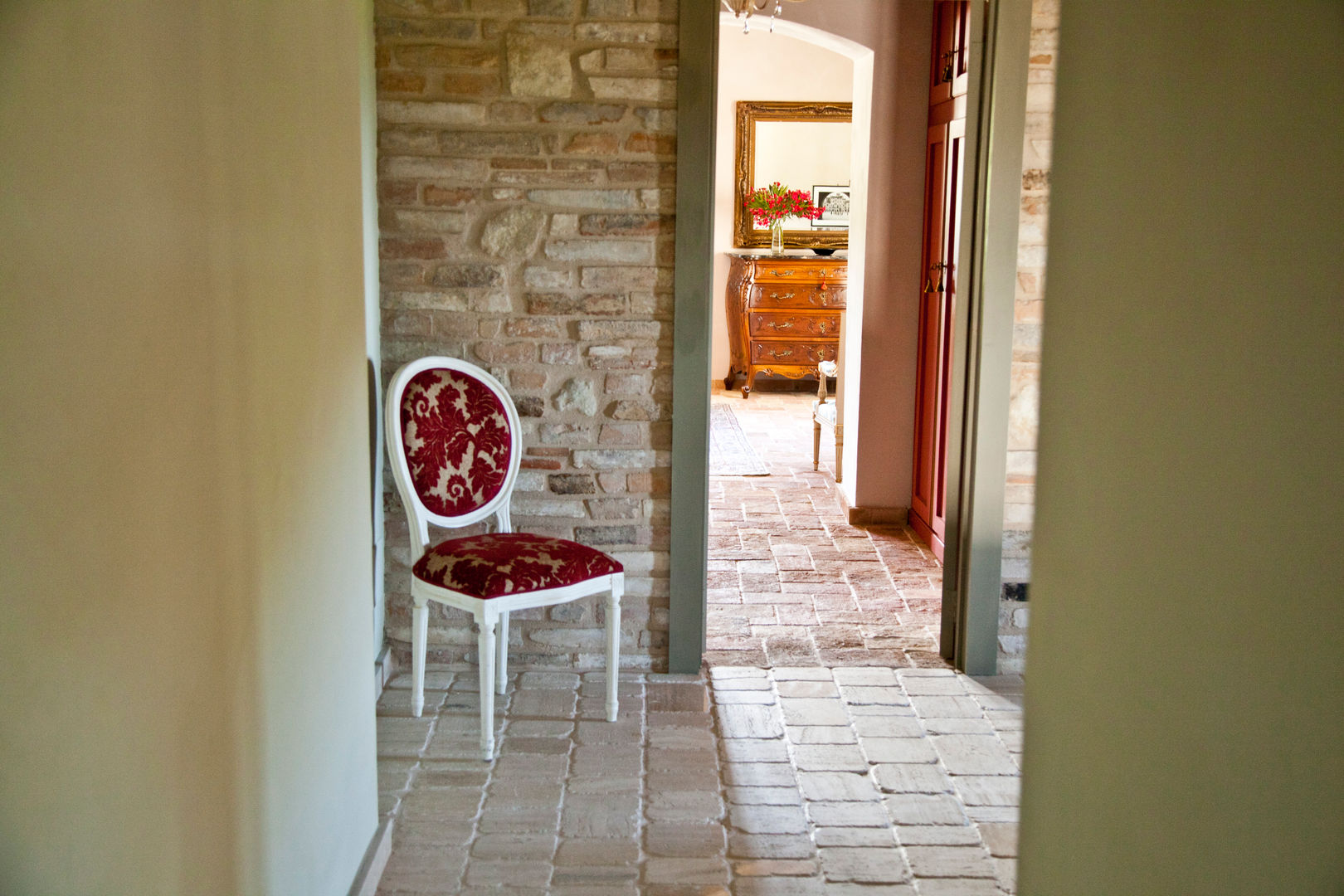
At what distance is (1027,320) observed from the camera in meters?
3.70

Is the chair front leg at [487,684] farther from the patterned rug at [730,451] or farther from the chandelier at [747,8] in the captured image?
the chandelier at [747,8]

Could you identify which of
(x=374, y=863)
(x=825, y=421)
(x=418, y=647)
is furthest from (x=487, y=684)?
(x=825, y=421)

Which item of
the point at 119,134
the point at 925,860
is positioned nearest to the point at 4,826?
the point at 119,134

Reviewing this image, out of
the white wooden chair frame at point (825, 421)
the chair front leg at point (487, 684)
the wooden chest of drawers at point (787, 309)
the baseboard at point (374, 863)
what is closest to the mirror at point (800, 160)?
the wooden chest of drawers at point (787, 309)

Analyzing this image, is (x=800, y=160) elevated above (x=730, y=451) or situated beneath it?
elevated above

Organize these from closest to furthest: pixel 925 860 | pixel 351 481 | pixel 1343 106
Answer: pixel 1343 106 → pixel 351 481 → pixel 925 860

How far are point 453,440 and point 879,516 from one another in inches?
108

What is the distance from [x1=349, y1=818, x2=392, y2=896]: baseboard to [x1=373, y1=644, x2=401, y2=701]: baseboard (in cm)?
87

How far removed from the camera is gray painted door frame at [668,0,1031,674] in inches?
139

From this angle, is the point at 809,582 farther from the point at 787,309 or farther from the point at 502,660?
the point at 787,309

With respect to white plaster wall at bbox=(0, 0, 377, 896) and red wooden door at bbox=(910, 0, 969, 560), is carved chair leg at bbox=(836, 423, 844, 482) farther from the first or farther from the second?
white plaster wall at bbox=(0, 0, 377, 896)

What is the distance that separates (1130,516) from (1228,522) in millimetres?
166

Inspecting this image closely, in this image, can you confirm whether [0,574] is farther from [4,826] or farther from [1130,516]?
[1130,516]

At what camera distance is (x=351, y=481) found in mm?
2393
